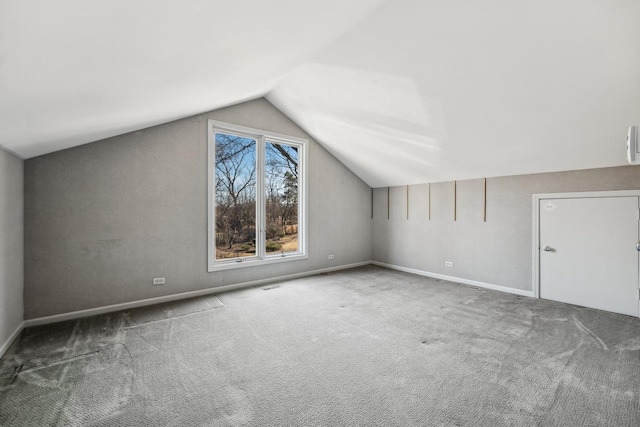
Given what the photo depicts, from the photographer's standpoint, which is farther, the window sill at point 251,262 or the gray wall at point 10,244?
the window sill at point 251,262

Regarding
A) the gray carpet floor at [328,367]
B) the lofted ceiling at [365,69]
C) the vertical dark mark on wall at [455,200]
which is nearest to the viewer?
the lofted ceiling at [365,69]

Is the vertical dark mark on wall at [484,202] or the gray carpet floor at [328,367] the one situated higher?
the vertical dark mark on wall at [484,202]

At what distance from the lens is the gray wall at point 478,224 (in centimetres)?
403

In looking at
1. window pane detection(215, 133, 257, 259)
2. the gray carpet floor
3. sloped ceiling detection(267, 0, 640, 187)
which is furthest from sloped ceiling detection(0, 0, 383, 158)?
the gray carpet floor

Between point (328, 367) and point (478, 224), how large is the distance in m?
3.80

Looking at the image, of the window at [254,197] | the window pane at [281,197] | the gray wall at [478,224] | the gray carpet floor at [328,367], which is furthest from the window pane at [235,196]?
the gray wall at [478,224]

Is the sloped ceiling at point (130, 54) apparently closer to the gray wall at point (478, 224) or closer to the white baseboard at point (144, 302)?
the white baseboard at point (144, 302)

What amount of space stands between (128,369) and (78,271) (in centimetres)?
182

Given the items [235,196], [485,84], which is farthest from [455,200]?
[235,196]

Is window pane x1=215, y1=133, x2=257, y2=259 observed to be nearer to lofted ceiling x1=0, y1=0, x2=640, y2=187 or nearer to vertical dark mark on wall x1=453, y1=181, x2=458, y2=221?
lofted ceiling x1=0, y1=0, x2=640, y2=187

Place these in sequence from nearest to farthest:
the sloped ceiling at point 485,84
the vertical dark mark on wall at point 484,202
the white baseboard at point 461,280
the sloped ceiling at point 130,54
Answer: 1. the sloped ceiling at point 130,54
2. the sloped ceiling at point 485,84
3. the white baseboard at point 461,280
4. the vertical dark mark on wall at point 484,202

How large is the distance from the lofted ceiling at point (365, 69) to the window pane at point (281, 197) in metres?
1.28

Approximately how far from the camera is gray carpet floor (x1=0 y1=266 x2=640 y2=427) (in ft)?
6.03

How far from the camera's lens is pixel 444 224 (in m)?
5.37
